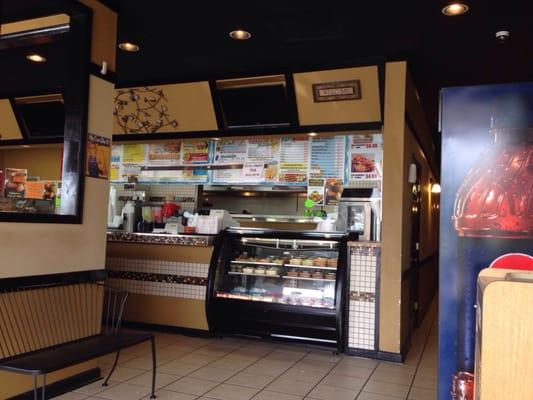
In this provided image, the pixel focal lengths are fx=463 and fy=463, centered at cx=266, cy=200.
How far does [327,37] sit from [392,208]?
6.25 feet

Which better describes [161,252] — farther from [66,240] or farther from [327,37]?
[327,37]

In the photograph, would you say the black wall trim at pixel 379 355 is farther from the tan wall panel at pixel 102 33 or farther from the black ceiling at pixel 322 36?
the tan wall panel at pixel 102 33

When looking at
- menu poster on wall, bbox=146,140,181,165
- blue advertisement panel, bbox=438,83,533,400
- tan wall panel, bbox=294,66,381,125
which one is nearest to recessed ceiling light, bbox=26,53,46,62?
menu poster on wall, bbox=146,140,181,165

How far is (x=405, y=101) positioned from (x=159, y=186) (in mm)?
4799

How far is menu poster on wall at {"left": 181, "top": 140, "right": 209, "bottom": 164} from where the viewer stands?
774cm

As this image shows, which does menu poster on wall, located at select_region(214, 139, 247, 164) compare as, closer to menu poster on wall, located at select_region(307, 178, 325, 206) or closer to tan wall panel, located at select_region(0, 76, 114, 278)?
menu poster on wall, located at select_region(307, 178, 325, 206)

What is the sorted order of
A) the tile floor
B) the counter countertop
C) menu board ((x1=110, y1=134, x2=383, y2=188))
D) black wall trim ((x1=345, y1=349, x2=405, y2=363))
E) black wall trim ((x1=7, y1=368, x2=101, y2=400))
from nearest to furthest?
1. black wall trim ((x1=7, y1=368, x2=101, y2=400))
2. the tile floor
3. black wall trim ((x1=345, y1=349, x2=405, y2=363))
4. the counter countertop
5. menu board ((x1=110, y1=134, x2=383, y2=188))

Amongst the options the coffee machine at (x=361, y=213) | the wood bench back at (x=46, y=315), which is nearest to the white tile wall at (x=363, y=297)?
the coffee machine at (x=361, y=213)

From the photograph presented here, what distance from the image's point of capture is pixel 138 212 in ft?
22.6

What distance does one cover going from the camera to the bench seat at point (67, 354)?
2691mm

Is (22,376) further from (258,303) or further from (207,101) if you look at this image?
(207,101)

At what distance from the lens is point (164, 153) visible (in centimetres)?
809

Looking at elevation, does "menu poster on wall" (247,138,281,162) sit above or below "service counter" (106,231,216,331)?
above

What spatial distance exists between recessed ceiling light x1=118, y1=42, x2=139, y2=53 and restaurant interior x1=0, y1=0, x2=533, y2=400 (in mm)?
23
